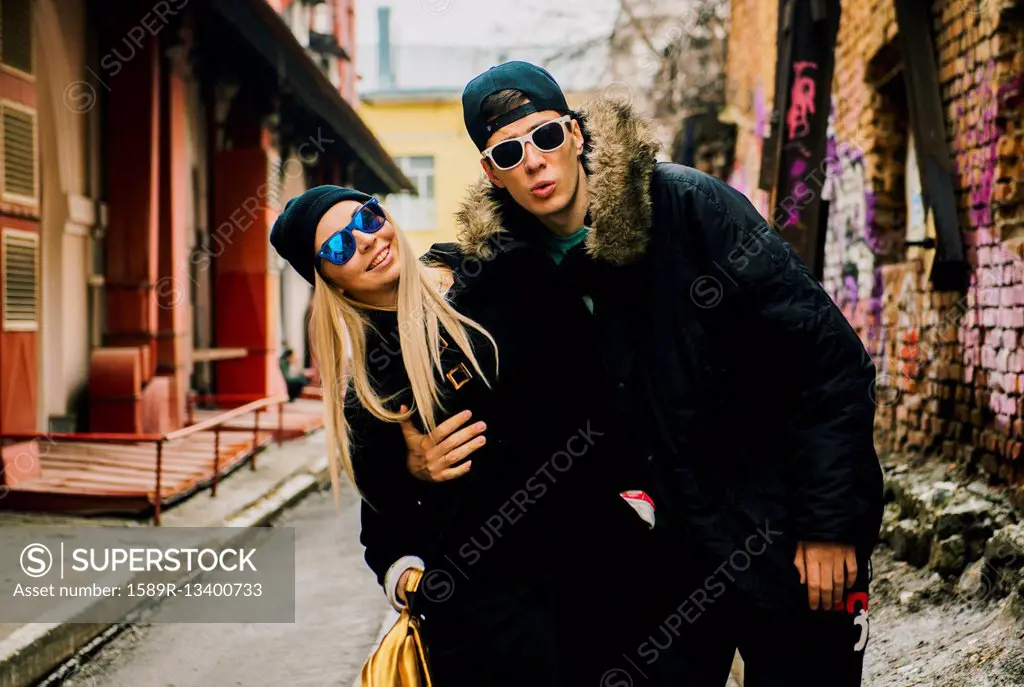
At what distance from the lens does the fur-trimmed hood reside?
7.41 ft

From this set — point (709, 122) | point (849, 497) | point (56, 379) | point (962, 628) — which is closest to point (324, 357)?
point (849, 497)

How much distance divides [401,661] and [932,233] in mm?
5509

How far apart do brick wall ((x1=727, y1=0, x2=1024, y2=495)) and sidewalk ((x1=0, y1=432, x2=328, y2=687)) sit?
4.26 meters

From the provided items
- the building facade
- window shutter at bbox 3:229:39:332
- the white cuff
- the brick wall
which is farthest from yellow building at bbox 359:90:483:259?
the white cuff

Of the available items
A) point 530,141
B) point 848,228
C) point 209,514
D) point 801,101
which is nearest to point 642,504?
point 530,141

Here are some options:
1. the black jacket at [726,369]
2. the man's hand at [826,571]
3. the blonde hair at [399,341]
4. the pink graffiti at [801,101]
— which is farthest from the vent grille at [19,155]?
the man's hand at [826,571]

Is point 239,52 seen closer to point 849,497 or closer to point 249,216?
point 249,216

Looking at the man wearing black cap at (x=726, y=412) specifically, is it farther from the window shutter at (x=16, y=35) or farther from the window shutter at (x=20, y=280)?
the window shutter at (x=16, y=35)

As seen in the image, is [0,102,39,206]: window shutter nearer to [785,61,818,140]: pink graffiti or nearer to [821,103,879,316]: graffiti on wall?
[785,61,818,140]: pink graffiti

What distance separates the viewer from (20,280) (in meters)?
7.50

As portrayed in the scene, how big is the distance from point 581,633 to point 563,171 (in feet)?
3.36

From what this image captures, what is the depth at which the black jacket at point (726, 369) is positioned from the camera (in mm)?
2111

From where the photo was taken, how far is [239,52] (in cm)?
1184

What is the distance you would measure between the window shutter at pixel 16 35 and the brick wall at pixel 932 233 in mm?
5947
